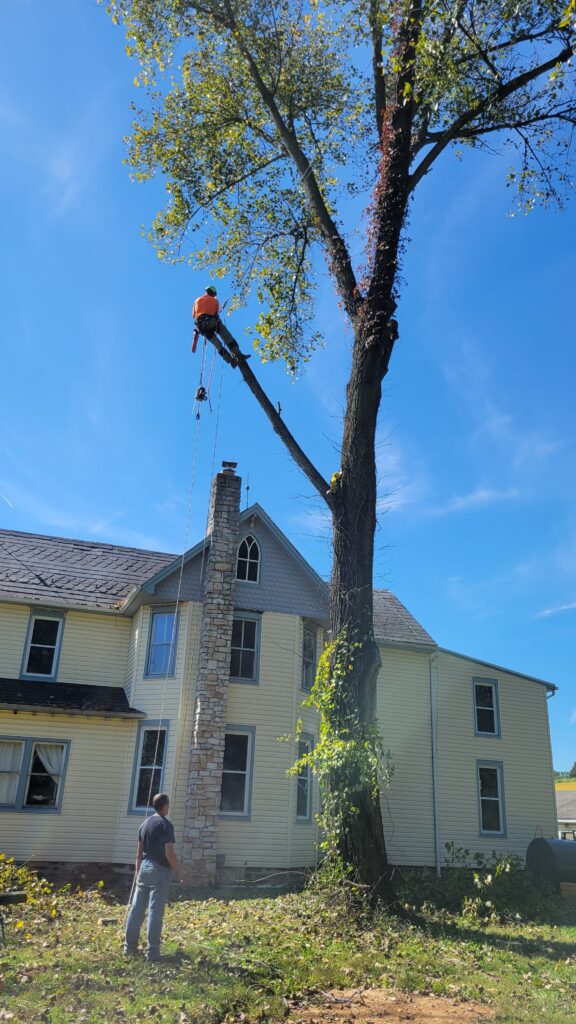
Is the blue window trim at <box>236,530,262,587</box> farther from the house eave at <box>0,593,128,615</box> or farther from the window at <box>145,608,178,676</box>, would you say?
the house eave at <box>0,593,128,615</box>

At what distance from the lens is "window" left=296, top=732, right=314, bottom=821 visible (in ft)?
55.4

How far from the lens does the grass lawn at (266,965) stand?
6148 millimetres

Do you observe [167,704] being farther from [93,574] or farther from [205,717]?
[93,574]

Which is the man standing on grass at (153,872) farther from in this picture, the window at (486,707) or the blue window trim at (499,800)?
the window at (486,707)

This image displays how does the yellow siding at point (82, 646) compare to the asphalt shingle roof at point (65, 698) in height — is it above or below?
above

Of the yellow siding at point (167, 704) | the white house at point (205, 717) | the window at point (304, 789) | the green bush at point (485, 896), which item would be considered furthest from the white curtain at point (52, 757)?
the green bush at point (485, 896)

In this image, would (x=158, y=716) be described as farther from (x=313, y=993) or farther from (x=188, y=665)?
(x=313, y=993)

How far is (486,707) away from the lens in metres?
20.8

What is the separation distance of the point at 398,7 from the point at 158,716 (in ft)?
45.3

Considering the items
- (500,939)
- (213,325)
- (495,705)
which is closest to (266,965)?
(500,939)

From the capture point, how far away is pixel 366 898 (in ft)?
29.4

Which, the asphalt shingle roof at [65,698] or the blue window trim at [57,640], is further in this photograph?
the blue window trim at [57,640]

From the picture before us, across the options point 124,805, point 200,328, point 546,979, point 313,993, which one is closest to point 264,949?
point 313,993

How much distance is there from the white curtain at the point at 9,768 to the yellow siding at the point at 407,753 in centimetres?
836
